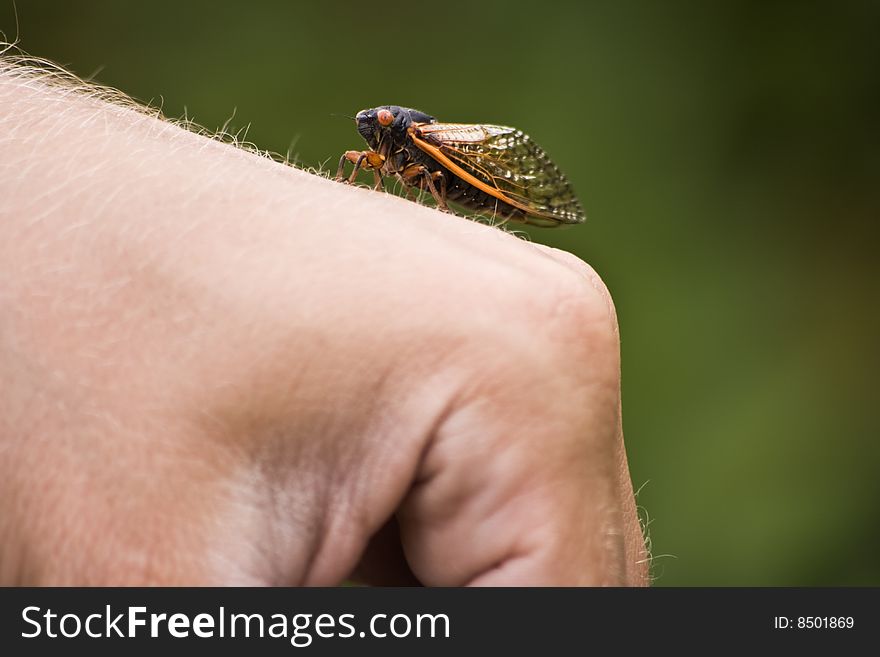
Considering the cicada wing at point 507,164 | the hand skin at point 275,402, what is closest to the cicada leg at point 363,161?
the cicada wing at point 507,164

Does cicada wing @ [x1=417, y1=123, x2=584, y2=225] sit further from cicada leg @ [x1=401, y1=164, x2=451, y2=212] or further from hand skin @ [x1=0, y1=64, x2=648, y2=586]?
hand skin @ [x1=0, y1=64, x2=648, y2=586]

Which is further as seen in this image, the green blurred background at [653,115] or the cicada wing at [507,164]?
the green blurred background at [653,115]

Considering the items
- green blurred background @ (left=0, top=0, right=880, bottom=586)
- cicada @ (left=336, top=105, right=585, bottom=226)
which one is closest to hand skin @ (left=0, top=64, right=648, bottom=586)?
cicada @ (left=336, top=105, right=585, bottom=226)

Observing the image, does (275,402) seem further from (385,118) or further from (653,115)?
(653,115)

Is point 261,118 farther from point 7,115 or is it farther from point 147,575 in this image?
point 147,575

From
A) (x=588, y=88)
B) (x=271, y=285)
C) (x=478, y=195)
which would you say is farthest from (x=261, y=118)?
(x=271, y=285)

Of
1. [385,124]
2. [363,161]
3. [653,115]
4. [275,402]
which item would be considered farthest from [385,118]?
[653,115]

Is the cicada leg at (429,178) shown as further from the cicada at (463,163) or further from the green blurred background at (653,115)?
the green blurred background at (653,115)
